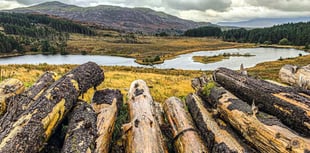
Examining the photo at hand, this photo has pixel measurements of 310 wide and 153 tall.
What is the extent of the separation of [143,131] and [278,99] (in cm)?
323

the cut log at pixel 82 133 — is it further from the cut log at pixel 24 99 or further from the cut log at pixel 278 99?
the cut log at pixel 278 99

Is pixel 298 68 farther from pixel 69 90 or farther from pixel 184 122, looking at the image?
pixel 69 90

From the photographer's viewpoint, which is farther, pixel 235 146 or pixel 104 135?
pixel 104 135

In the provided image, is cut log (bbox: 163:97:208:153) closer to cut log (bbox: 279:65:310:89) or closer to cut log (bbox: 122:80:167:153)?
cut log (bbox: 122:80:167:153)

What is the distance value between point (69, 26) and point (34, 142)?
167000mm

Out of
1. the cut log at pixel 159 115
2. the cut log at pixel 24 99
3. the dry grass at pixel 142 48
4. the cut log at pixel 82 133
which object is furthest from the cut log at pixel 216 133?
the dry grass at pixel 142 48

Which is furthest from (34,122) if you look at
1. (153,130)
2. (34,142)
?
(153,130)

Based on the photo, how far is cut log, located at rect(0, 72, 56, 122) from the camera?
5906 millimetres

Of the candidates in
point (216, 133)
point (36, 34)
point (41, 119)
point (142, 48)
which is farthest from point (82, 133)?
point (36, 34)

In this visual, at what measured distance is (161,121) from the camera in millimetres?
8094

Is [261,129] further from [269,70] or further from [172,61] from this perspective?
[172,61]

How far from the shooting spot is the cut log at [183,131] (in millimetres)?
5887

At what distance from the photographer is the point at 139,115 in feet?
22.7

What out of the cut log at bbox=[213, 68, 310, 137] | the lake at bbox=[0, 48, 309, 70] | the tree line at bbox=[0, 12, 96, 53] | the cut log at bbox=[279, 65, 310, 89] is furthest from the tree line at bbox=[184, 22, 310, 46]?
the cut log at bbox=[213, 68, 310, 137]
